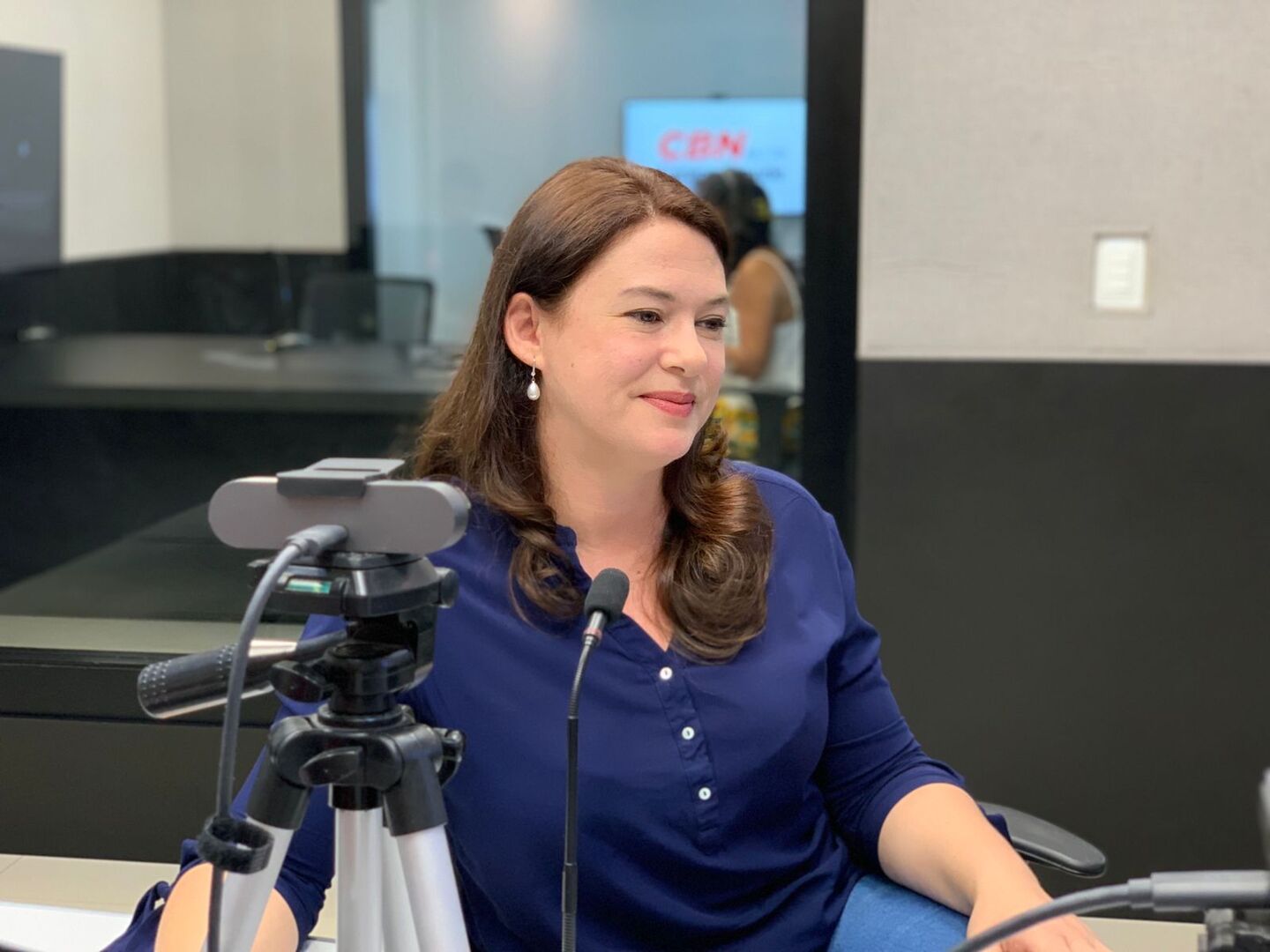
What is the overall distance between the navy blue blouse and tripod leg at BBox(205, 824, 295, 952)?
1.09ft

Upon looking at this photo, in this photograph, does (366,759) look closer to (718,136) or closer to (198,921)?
(198,921)

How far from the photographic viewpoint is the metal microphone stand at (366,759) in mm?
885

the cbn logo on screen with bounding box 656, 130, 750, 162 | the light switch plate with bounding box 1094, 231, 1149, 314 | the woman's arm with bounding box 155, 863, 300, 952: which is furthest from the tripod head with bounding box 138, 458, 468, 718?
the light switch plate with bounding box 1094, 231, 1149, 314

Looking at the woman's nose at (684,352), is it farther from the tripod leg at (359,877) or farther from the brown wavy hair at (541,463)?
the tripod leg at (359,877)

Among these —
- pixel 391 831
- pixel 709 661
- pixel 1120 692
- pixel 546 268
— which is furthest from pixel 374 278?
pixel 391 831

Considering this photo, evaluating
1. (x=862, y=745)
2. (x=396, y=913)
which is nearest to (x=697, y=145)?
(x=862, y=745)

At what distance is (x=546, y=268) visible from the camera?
4.92ft

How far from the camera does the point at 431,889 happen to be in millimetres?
963

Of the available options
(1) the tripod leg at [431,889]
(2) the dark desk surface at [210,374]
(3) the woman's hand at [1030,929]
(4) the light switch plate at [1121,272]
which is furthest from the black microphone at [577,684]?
(4) the light switch plate at [1121,272]

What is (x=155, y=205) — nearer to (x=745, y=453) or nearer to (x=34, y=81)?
(x=34, y=81)

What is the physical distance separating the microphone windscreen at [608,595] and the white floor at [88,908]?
0.49 m

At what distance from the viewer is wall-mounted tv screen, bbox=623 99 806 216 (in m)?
2.64

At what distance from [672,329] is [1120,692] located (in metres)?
1.60

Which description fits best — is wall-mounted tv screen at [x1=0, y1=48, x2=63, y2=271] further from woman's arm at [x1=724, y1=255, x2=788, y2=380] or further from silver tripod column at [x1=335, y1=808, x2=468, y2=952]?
silver tripod column at [x1=335, y1=808, x2=468, y2=952]
